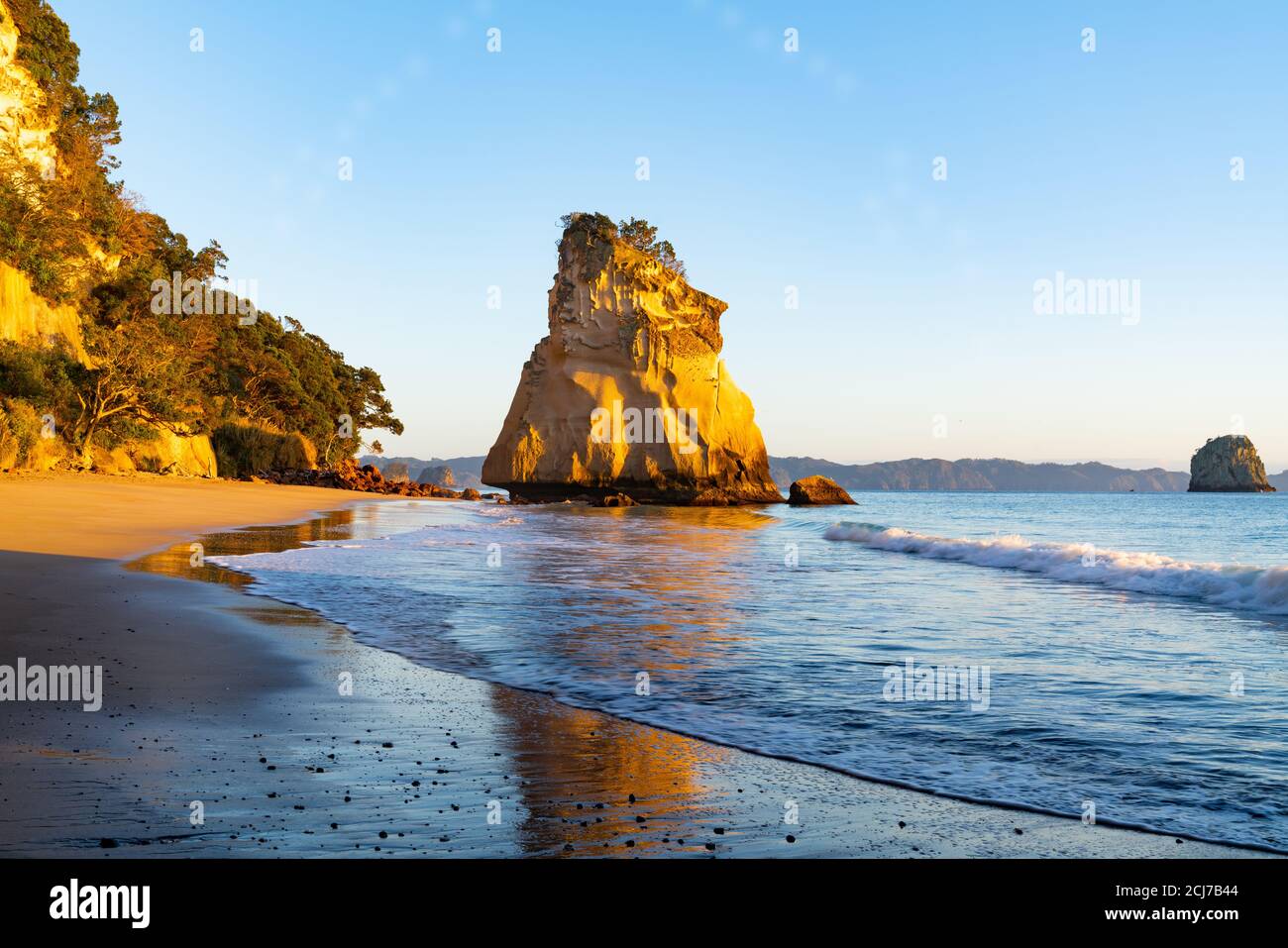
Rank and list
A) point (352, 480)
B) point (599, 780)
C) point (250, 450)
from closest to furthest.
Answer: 1. point (599, 780)
2. point (250, 450)
3. point (352, 480)

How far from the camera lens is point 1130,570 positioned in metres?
16.2

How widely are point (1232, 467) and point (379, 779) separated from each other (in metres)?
172

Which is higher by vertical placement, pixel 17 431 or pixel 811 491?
pixel 17 431

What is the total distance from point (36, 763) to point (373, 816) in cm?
174

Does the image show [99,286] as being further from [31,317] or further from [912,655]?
[912,655]

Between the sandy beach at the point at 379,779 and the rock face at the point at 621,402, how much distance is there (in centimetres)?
5082

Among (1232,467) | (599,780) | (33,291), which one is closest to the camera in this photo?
(599,780)

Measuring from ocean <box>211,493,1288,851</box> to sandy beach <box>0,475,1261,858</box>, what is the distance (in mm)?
483

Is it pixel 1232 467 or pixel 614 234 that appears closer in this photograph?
pixel 614 234

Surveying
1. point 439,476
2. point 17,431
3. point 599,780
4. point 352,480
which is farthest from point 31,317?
point 439,476

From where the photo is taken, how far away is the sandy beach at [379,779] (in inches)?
134

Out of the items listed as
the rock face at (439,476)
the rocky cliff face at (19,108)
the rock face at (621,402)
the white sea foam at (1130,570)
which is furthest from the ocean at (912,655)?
the rock face at (439,476)

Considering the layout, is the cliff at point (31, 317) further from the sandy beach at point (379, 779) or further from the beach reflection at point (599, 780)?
the beach reflection at point (599, 780)
